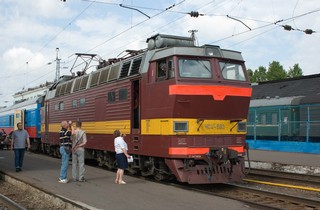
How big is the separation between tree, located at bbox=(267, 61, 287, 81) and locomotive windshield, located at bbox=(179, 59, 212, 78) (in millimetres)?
57869

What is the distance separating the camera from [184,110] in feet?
33.4

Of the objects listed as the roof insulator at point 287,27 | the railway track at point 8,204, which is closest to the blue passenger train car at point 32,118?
the roof insulator at point 287,27

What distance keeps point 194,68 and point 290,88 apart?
21.0 m

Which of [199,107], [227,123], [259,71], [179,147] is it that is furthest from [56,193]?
[259,71]

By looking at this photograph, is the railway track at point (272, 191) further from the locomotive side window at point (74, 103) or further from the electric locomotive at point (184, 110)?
the locomotive side window at point (74, 103)

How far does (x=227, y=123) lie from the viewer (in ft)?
35.8

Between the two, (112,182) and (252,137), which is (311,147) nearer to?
(252,137)

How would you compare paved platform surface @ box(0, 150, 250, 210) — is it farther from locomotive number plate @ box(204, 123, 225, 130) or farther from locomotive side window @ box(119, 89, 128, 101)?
locomotive side window @ box(119, 89, 128, 101)

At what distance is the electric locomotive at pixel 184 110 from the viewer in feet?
33.4

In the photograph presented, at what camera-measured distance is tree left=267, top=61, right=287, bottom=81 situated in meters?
65.9

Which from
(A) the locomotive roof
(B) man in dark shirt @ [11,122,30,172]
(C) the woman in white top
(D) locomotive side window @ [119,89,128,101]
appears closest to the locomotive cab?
(C) the woman in white top

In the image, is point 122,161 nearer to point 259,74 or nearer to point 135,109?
point 135,109

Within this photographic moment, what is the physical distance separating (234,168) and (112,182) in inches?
134

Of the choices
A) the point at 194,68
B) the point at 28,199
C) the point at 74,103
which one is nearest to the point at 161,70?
the point at 194,68
